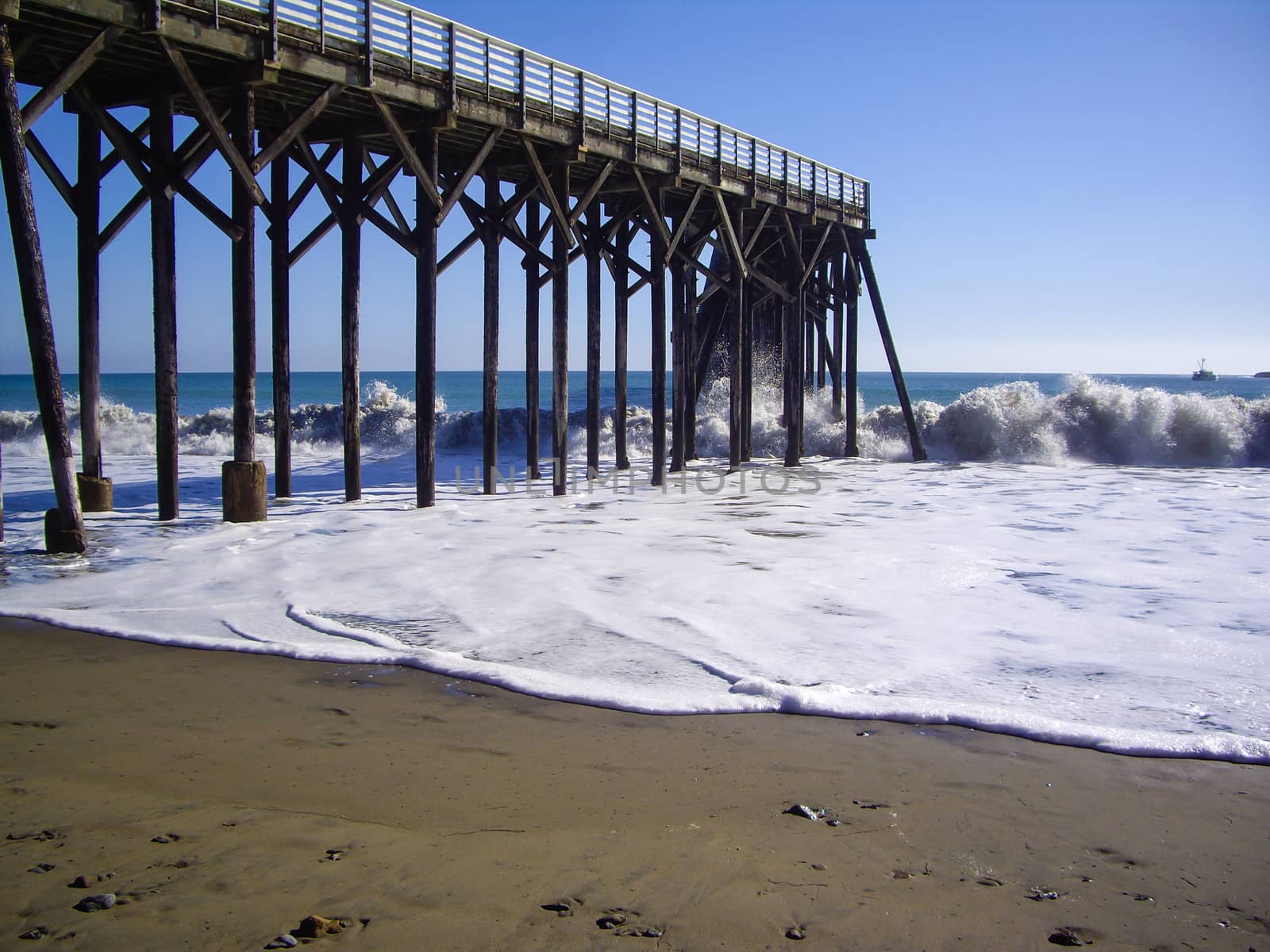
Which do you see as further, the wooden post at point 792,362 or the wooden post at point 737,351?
the wooden post at point 792,362

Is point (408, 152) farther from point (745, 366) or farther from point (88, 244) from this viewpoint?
point (745, 366)

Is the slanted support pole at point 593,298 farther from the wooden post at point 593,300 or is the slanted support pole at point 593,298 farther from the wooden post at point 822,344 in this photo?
the wooden post at point 822,344

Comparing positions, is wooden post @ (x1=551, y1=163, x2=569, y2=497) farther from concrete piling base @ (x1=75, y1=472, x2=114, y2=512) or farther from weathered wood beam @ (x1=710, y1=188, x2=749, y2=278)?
concrete piling base @ (x1=75, y1=472, x2=114, y2=512)

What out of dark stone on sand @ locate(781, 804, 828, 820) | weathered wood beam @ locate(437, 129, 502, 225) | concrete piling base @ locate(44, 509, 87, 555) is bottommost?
dark stone on sand @ locate(781, 804, 828, 820)

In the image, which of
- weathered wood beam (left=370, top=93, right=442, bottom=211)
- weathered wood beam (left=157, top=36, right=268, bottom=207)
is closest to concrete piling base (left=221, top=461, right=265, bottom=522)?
weathered wood beam (left=157, top=36, right=268, bottom=207)

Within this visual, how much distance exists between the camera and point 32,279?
6.63 metres

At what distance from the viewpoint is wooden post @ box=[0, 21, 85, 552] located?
6.47 metres

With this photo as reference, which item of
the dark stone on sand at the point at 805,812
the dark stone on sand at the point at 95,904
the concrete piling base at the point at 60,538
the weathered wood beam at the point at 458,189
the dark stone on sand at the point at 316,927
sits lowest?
the dark stone on sand at the point at 805,812

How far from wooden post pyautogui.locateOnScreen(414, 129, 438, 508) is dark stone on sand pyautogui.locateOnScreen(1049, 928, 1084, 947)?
804 centimetres

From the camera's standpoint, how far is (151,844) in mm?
2594

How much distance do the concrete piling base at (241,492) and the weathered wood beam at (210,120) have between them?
2356 mm

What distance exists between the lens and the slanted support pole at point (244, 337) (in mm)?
8203

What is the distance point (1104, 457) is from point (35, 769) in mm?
20774

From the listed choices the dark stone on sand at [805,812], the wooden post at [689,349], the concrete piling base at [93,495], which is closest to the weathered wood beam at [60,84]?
the concrete piling base at [93,495]
